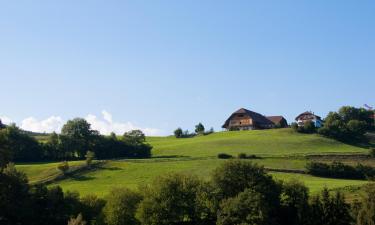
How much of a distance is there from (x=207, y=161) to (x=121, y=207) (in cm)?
4187

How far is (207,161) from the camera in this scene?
109 meters

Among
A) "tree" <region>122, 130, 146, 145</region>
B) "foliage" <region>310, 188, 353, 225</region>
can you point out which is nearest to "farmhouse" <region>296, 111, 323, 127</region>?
"tree" <region>122, 130, 146, 145</region>

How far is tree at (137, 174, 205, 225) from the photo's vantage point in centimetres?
6781

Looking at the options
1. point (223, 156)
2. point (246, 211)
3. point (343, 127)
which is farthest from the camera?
point (343, 127)

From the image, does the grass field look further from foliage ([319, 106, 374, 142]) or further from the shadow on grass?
foliage ([319, 106, 374, 142])

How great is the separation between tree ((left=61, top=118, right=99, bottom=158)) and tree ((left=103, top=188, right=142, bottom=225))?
5520cm

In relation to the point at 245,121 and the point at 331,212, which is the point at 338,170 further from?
the point at 245,121

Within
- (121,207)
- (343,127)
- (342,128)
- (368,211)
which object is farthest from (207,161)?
(368,211)

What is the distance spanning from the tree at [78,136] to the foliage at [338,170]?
169 feet

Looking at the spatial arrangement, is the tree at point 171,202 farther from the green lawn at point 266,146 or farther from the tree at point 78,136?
the tree at point 78,136

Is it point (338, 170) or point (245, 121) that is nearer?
point (338, 170)

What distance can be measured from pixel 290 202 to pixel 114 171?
42067 millimetres

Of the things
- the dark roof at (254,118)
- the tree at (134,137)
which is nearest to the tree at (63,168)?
the tree at (134,137)

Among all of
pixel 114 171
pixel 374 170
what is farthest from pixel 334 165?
pixel 114 171
